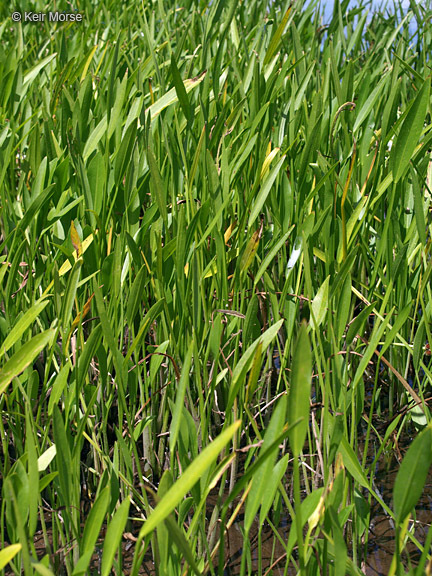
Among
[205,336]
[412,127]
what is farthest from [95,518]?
[412,127]

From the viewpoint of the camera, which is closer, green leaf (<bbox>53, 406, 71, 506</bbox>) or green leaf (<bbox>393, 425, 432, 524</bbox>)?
green leaf (<bbox>393, 425, 432, 524</bbox>)

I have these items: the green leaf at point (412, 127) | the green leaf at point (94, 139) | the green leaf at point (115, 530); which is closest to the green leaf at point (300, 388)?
the green leaf at point (115, 530)

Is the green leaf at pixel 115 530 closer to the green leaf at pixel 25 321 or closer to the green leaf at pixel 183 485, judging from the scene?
the green leaf at pixel 183 485

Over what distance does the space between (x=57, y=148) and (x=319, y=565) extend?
84 centimetres

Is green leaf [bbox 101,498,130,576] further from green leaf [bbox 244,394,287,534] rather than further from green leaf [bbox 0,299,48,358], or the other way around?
green leaf [bbox 0,299,48,358]

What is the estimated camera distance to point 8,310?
0.92 meters

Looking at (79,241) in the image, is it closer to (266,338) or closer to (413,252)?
(266,338)

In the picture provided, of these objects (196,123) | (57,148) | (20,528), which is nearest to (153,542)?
(20,528)

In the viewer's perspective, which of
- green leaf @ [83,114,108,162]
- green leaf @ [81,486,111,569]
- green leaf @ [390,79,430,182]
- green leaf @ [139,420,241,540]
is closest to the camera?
green leaf @ [139,420,241,540]

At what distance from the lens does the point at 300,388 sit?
487mm

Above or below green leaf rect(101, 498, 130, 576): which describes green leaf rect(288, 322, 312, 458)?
above

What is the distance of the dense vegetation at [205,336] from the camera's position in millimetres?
610

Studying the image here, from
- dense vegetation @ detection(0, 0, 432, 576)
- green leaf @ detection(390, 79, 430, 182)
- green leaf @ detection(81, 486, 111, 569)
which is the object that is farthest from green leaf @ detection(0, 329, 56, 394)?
green leaf @ detection(390, 79, 430, 182)

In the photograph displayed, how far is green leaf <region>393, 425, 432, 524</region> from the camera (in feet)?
1.49
